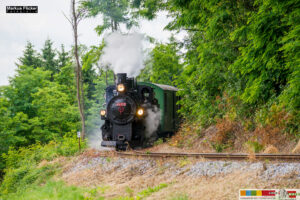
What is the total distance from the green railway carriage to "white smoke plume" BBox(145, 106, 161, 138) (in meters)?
0.33

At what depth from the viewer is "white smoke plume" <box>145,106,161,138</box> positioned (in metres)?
13.3

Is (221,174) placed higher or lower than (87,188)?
higher

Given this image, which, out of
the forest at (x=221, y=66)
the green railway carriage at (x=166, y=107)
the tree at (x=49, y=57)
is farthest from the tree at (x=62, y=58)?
the green railway carriage at (x=166, y=107)

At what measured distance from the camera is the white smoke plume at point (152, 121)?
13.3 m

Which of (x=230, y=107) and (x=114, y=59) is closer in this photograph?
(x=230, y=107)

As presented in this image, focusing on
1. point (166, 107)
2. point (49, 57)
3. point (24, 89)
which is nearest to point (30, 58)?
point (49, 57)

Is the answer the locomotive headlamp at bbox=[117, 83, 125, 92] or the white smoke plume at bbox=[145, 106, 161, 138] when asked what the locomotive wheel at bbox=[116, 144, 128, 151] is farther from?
the locomotive headlamp at bbox=[117, 83, 125, 92]

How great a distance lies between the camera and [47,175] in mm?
12359

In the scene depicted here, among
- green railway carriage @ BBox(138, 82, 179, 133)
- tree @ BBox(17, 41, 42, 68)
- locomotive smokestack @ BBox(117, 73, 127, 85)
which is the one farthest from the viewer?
tree @ BBox(17, 41, 42, 68)

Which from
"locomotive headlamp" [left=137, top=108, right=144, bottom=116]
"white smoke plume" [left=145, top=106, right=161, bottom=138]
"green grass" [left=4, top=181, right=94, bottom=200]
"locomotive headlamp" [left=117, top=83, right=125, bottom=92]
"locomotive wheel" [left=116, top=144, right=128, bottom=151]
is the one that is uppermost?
"locomotive headlamp" [left=117, top=83, right=125, bottom=92]

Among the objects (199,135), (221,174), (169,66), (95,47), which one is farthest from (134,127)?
(169,66)

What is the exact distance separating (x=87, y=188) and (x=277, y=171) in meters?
4.72

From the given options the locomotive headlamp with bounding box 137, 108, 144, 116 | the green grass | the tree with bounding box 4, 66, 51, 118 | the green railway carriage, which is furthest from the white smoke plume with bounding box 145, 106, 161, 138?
the tree with bounding box 4, 66, 51, 118

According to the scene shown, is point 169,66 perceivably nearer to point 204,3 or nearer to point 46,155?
point 46,155
